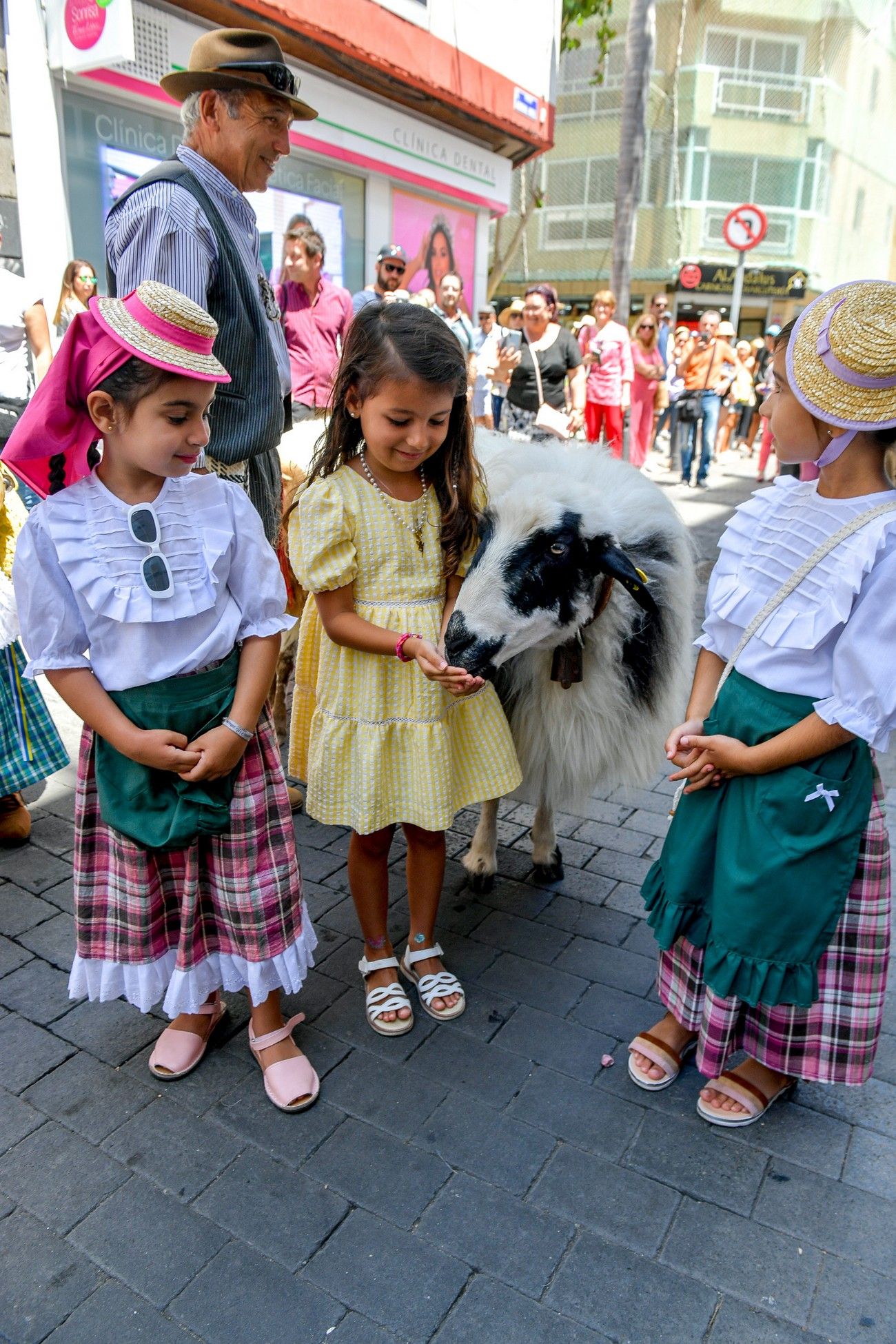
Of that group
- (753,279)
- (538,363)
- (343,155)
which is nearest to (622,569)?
(538,363)

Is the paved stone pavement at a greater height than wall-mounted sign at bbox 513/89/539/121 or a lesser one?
lesser

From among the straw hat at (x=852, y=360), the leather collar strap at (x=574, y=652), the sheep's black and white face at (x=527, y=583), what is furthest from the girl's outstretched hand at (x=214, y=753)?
the straw hat at (x=852, y=360)

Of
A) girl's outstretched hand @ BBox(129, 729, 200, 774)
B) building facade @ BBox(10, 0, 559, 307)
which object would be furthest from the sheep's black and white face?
building facade @ BBox(10, 0, 559, 307)

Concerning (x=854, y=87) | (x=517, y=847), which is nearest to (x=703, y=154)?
(x=854, y=87)

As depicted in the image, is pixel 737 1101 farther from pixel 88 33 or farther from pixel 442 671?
pixel 88 33

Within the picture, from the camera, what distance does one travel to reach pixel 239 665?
2.13 metres

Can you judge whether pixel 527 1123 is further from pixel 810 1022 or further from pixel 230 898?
A: pixel 230 898

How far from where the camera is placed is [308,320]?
5.99m

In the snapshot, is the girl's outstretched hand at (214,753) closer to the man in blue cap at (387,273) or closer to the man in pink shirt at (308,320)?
the man in pink shirt at (308,320)

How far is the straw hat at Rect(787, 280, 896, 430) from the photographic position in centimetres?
171

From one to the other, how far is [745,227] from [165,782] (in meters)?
13.3

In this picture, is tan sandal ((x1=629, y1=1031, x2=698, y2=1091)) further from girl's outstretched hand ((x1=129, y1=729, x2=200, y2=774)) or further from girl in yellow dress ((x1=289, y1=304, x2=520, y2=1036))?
girl's outstretched hand ((x1=129, y1=729, x2=200, y2=774))

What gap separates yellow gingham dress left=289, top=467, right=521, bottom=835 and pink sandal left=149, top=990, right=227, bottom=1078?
0.64 metres

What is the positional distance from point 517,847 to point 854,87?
38552 mm
